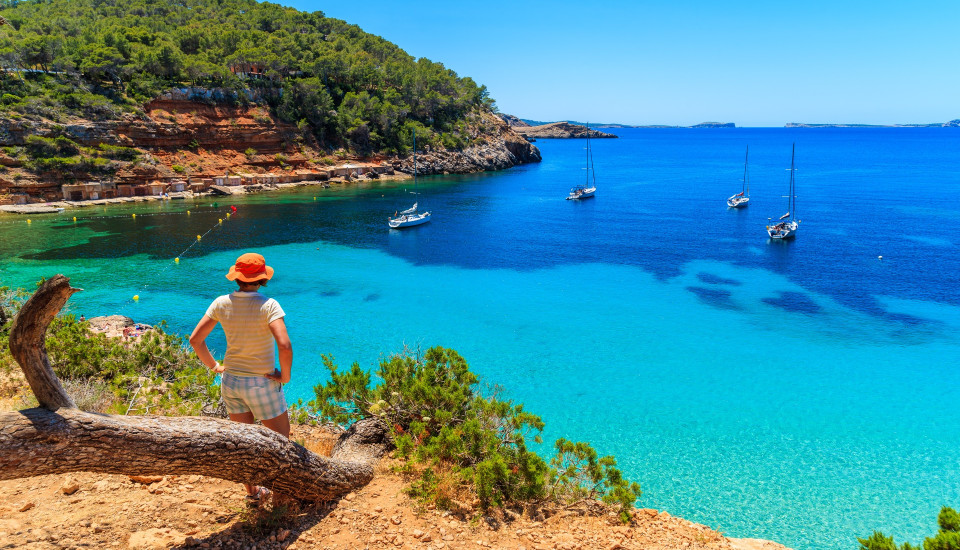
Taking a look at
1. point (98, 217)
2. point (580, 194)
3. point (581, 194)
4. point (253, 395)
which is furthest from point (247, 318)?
point (581, 194)

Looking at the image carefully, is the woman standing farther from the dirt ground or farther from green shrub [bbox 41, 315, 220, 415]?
green shrub [bbox 41, 315, 220, 415]

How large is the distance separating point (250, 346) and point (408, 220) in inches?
1315

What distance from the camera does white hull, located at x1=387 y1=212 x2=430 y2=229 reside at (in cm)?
3716

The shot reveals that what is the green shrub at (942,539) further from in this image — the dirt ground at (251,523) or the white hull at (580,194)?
the white hull at (580,194)

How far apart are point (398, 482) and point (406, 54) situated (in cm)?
9254

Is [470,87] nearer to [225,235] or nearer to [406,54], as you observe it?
[406,54]

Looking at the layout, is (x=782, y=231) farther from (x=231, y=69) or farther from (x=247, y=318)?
(x=231, y=69)

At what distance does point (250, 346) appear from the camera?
4648 mm

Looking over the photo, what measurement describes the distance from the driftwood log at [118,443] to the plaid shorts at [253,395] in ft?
1.48

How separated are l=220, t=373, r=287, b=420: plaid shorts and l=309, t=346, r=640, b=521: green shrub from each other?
1727 millimetres

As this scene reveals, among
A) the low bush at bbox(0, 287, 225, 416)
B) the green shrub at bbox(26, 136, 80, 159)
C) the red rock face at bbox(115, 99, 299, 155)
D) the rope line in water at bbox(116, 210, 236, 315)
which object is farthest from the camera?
the red rock face at bbox(115, 99, 299, 155)

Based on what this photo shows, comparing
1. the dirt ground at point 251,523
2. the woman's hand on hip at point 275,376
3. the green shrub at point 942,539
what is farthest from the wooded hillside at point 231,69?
the green shrub at point 942,539

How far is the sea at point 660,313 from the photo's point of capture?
1127 centimetres

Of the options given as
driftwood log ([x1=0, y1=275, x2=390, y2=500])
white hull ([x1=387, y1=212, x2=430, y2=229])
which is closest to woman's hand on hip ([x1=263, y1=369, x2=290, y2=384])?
driftwood log ([x1=0, y1=275, x2=390, y2=500])
